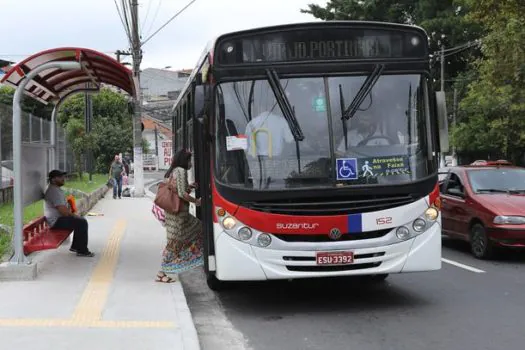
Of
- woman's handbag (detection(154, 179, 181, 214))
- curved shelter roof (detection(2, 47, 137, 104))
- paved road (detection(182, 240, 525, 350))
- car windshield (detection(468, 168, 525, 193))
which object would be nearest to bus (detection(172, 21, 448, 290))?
paved road (detection(182, 240, 525, 350))

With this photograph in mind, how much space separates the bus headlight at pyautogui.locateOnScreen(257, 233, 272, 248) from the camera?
245 inches

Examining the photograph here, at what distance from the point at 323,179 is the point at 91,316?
8.75 feet

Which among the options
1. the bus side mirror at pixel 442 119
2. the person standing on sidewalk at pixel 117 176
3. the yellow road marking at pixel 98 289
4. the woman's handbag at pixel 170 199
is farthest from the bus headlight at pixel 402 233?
the person standing on sidewalk at pixel 117 176

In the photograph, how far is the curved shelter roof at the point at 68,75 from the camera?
7.79m

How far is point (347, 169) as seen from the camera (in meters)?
6.30

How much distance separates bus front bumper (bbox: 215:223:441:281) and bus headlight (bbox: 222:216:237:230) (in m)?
0.09

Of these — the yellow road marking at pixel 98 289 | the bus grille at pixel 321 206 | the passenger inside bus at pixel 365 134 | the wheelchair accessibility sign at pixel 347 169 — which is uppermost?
the passenger inside bus at pixel 365 134

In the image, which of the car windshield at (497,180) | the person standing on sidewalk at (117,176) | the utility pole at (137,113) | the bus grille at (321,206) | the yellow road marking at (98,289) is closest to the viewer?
the yellow road marking at (98,289)

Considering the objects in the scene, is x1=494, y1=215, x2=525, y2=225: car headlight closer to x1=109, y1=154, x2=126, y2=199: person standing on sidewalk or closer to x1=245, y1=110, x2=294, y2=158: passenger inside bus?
x1=245, y1=110, x2=294, y2=158: passenger inside bus

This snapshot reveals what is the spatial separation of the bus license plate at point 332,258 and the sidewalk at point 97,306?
144 centimetres

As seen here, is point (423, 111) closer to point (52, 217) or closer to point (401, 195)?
point (401, 195)

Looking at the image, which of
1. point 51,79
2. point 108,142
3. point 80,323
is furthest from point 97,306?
point 108,142

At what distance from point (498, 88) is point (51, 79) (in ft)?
55.3

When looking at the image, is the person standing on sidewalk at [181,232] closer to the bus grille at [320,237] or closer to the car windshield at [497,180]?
the bus grille at [320,237]
